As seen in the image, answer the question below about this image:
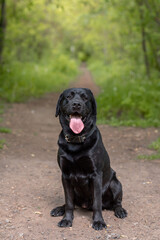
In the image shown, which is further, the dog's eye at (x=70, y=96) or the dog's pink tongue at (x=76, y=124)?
the dog's eye at (x=70, y=96)

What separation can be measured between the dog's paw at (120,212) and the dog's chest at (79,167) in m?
0.64

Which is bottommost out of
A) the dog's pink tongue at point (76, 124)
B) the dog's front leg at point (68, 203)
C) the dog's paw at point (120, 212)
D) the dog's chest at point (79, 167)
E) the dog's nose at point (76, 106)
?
the dog's paw at point (120, 212)

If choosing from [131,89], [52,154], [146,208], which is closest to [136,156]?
[52,154]

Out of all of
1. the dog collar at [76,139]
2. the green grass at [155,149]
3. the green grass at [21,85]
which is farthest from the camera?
the green grass at [21,85]

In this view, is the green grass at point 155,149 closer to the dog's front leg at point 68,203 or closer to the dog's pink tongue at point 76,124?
the dog's front leg at point 68,203

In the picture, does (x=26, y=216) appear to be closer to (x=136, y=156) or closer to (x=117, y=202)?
(x=117, y=202)

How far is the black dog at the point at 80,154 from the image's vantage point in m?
3.60

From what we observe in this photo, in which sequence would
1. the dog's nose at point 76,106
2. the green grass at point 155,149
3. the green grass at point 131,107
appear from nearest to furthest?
the dog's nose at point 76,106 → the green grass at point 155,149 → the green grass at point 131,107

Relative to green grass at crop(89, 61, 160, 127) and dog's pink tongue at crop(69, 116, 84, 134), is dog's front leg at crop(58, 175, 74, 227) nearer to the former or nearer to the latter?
dog's pink tongue at crop(69, 116, 84, 134)

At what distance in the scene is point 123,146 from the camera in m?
7.45

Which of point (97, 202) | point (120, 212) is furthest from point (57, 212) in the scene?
point (120, 212)

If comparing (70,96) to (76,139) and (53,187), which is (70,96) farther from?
(53,187)

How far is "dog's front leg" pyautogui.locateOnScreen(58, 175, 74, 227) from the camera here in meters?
3.72

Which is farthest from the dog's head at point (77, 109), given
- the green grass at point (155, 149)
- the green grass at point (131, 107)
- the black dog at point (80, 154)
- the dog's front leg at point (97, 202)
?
the green grass at point (131, 107)
